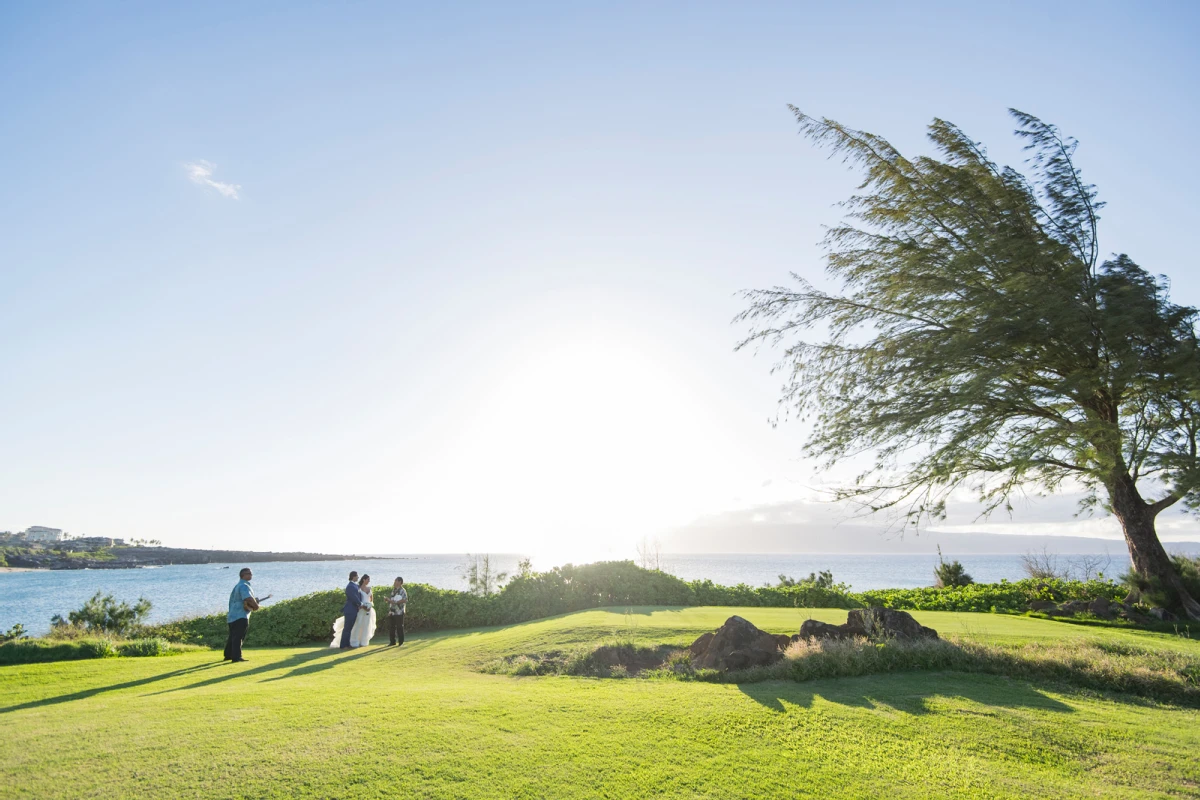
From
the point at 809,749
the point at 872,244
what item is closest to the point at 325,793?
the point at 809,749

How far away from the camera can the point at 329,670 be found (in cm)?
1180

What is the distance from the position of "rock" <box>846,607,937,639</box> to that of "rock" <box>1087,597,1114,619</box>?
32.0ft

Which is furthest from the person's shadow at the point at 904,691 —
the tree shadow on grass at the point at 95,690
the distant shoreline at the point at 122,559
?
the distant shoreline at the point at 122,559

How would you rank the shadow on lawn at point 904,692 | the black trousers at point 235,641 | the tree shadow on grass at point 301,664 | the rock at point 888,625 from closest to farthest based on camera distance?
1. the shadow on lawn at point 904,692
2. the tree shadow on grass at point 301,664
3. the rock at point 888,625
4. the black trousers at point 235,641

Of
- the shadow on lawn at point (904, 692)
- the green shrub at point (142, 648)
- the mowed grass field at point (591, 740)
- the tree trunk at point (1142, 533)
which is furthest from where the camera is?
the tree trunk at point (1142, 533)

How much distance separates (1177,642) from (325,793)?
52.7ft

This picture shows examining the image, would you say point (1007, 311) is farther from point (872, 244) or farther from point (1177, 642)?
point (1177, 642)

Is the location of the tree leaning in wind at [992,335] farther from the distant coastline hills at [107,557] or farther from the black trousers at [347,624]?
the distant coastline hills at [107,557]

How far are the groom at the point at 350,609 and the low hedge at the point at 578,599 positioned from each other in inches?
90.7

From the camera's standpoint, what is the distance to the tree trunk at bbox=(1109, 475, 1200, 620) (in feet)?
53.9

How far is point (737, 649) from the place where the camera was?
406 inches

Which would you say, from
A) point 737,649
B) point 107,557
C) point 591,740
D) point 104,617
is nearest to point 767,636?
point 737,649

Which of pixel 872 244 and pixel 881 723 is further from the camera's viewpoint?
pixel 872 244

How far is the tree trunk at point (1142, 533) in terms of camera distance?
647 inches
